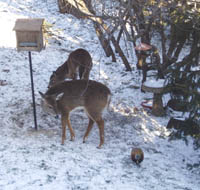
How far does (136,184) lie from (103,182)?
24.8 inches

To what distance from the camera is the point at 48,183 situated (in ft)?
18.4

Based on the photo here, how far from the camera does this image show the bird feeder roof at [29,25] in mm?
7289

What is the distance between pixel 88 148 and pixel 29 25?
10.4 ft

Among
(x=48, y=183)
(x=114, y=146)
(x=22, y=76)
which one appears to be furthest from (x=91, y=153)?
(x=22, y=76)

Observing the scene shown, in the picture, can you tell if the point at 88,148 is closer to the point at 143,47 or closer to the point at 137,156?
the point at 137,156

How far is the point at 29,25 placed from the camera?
7402 mm

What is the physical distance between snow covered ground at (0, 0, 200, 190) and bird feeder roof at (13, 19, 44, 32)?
131 cm

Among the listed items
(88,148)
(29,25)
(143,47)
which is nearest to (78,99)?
(88,148)

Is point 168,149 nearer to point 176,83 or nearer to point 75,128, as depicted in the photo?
point 176,83

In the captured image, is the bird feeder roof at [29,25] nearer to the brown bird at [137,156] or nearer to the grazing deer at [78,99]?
the grazing deer at [78,99]

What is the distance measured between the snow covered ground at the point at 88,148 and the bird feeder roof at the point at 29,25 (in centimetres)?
131

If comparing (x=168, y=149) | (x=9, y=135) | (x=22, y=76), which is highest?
(x=22, y=76)

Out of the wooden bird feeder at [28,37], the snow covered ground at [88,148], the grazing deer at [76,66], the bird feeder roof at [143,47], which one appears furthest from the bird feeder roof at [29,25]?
the bird feeder roof at [143,47]

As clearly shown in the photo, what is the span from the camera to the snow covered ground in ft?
19.4
